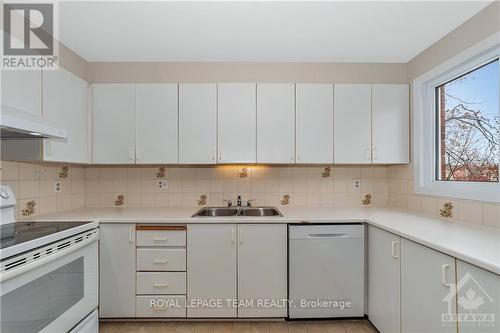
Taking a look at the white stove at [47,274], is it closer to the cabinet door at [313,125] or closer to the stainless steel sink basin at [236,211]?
the stainless steel sink basin at [236,211]

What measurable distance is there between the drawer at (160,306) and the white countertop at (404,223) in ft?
1.99

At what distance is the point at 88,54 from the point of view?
2420 mm

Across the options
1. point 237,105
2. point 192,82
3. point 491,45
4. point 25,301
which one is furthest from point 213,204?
point 491,45

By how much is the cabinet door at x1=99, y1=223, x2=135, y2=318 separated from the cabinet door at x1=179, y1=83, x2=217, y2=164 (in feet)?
2.57

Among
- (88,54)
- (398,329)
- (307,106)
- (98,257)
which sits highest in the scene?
(88,54)

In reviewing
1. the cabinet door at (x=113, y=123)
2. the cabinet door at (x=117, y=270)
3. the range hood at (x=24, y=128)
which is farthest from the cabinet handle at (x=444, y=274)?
the cabinet door at (x=113, y=123)

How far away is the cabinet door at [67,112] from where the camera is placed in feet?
6.35

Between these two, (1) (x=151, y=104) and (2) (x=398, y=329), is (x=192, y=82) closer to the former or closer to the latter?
(1) (x=151, y=104)

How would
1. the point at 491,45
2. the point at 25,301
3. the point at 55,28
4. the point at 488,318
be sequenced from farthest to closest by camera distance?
the point at 55,28, the point at 491,45, the point at 25,301, the point at 488,318

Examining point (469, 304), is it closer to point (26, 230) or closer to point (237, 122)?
point (237, 122)

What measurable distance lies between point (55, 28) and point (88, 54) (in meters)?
0.43

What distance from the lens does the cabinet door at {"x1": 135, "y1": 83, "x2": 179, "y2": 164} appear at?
2451 mm

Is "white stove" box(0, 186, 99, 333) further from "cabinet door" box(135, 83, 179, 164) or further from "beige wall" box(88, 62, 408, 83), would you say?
"beige wall" box(88, 62, 408, 83)

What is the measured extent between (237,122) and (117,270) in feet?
5.13
